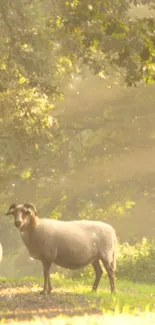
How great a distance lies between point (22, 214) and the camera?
9742mm

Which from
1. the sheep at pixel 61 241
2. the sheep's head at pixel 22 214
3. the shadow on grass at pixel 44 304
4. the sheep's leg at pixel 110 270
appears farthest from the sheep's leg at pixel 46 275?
the sheep's leg at pixel 110 270

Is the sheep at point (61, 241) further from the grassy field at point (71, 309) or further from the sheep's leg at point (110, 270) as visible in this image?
the grassy field at point (71, 309)

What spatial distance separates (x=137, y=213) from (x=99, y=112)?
43.2ft

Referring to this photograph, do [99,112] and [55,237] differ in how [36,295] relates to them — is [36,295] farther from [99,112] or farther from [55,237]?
[99,112]

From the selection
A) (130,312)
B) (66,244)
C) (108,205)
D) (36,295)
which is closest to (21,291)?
(36,295)

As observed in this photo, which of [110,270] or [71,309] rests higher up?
[71,309]

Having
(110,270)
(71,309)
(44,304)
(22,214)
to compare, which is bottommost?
(110,270)

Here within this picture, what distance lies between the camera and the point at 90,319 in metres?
7.37

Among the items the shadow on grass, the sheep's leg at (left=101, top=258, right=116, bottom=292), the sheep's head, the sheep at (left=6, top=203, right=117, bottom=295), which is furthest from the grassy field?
the sheep's head

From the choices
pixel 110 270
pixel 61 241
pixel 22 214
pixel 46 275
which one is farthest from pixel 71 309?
pixel 110 270

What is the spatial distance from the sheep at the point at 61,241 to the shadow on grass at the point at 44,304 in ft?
1.62

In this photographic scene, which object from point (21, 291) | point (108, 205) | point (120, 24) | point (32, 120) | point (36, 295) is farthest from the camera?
point (108, 205)

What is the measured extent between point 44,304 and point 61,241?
5.91 ft

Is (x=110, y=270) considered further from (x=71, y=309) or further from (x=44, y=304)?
(x=71, y=309)
